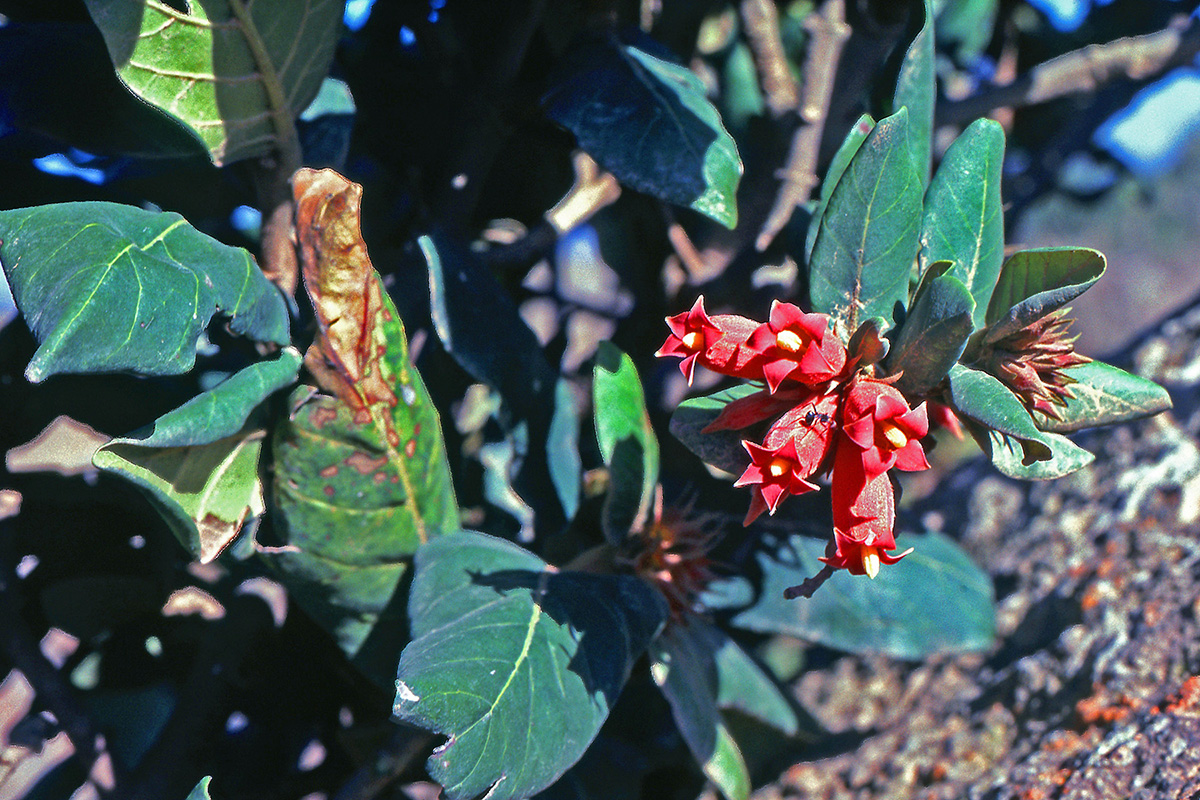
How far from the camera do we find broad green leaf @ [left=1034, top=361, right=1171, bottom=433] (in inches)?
30.8

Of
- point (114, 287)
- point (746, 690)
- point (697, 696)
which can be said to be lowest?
point (746, 690)

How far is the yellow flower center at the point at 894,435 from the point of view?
2.16 feet

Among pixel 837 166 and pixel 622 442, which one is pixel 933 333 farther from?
pixel 622 442

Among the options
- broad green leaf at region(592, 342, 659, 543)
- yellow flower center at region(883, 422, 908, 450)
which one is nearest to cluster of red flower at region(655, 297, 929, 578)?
yellow flower center at region(883, 422, 908, 450)

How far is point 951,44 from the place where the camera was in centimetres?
167

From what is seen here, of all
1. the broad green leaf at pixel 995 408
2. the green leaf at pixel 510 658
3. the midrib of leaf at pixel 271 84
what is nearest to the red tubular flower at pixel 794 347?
the broad green leaf at pixel 995 408

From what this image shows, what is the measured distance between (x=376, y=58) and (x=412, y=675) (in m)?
0.95

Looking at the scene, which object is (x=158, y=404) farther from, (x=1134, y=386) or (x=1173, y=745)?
(x=1173, y=745)

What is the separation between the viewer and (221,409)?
76 cm

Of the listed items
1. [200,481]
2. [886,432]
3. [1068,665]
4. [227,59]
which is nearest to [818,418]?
[886,432]

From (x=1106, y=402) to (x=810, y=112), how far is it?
61 centimetres

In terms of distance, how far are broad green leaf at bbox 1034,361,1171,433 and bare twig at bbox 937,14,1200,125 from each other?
820 mm

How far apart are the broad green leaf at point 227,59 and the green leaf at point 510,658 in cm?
47

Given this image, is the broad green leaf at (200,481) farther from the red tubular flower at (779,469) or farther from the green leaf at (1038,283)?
the green leaf at (1038,283)
